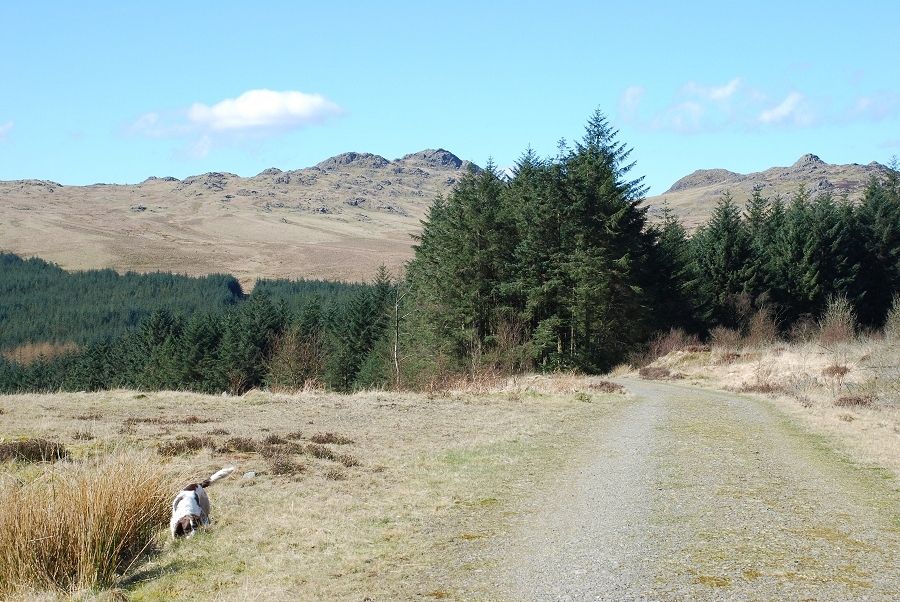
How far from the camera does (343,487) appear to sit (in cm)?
1064

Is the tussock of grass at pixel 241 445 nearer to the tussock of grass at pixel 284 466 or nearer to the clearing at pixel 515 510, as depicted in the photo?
the clearing at pixel 515 510

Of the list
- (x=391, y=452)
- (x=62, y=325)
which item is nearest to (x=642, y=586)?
(x=391, y=452)

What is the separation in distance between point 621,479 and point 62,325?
690 feet

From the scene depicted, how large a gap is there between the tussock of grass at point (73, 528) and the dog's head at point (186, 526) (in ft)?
1.00

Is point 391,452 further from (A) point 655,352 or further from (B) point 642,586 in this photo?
(A) point 655,352

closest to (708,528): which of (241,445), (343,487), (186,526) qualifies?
(343,487)

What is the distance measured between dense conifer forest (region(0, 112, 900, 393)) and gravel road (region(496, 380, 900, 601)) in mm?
17766

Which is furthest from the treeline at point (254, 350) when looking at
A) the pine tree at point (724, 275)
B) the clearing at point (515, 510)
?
the clearing at point (515, 510)

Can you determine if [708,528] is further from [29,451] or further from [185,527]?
[29,451]

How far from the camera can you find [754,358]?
117 ft

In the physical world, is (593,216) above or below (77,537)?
above

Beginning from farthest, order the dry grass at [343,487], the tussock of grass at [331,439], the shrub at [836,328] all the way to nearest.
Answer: the shrub at [836,328] < the tussock of grass at [331,439] < the dry grass at [343,487]

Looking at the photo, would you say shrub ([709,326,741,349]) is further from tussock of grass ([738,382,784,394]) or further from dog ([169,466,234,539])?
dog ([169,466,234,539])

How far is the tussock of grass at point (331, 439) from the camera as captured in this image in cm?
1465
